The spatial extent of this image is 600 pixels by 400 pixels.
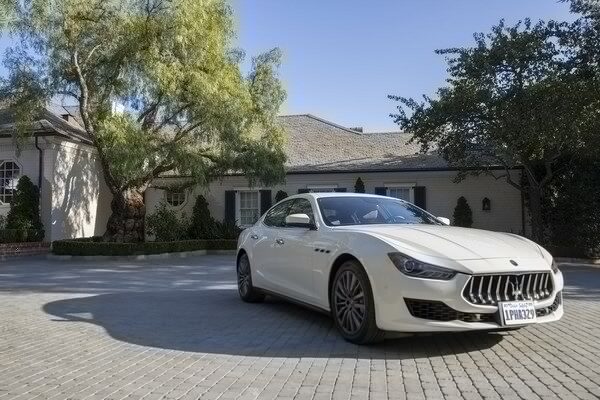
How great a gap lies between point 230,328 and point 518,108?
12.7 m

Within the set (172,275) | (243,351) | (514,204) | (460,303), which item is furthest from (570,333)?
(514,204)

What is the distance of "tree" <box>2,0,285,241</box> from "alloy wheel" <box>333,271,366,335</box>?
1155 cm

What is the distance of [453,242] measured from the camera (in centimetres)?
531

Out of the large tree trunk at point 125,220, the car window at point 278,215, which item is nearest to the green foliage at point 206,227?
the large tree trunk at point 125,220

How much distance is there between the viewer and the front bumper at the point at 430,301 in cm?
479

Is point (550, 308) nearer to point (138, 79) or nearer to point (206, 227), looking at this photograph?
point (138, 79)

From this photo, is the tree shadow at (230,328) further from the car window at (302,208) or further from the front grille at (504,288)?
the car window at (302,208)

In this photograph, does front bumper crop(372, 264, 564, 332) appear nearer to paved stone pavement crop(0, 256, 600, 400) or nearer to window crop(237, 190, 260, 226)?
paved stone pavement crop(0, 256, 600, 400)

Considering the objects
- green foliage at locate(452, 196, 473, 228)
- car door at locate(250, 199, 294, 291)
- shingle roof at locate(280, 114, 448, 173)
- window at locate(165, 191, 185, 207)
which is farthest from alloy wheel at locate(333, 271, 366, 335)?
window at locate(165, 191, 185, 207)

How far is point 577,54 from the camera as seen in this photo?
52.4ft

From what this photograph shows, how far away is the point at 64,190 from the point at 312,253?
17.0 meters

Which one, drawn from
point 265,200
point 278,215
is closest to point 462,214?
point 265,200

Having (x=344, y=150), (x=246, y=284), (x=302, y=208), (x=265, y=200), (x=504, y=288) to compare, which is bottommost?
(x=246, y=284)

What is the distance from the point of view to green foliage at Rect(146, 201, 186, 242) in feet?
69.9
